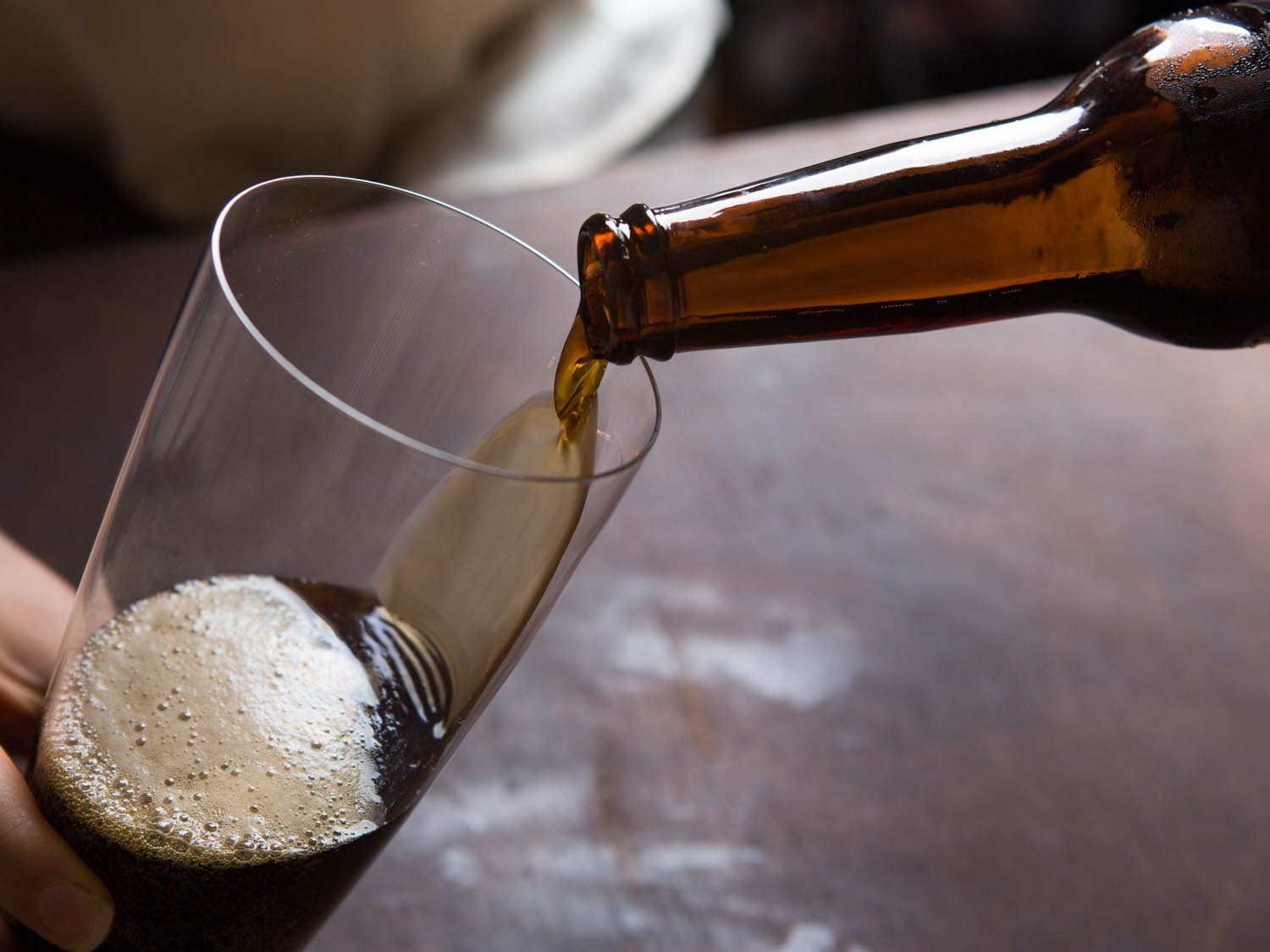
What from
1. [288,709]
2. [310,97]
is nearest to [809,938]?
[288,709]

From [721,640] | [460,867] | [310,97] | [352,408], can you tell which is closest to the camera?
[352,408]

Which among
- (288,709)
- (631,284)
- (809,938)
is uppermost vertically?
(631,284)

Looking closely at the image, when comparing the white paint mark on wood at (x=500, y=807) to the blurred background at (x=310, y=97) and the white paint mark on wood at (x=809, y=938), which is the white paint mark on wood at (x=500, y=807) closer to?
the white paint mark on wood at (x=809, y=938)

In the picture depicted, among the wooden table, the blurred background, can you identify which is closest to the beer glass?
the wooden table

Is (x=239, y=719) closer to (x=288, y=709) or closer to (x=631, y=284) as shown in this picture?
(x=288, y=709)

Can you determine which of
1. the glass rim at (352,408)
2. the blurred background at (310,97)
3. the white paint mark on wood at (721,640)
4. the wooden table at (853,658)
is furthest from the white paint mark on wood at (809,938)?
the blurred background at (310,97)

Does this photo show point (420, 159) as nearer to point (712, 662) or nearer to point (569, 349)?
point (712, 662)

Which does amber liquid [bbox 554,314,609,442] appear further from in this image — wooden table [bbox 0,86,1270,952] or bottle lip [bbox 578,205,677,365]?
wooden table [bbox 0,86,1270,952]

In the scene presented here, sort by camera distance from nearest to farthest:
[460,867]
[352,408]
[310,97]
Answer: [352,408]
[460,867]
[310,97]
